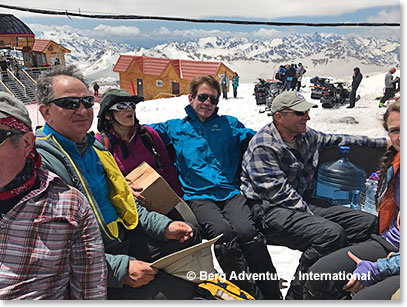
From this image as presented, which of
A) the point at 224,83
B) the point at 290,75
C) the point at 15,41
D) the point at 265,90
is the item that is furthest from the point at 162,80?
the point at 290,75

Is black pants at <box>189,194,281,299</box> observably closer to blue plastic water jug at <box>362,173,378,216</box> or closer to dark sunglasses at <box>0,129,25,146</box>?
blue plastic water jug at <box>362,173,378,216</box>

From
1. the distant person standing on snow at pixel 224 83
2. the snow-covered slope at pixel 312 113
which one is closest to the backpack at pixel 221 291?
the snow-covered slope at pixel 312 113

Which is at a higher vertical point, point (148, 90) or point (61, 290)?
point (148, 90)

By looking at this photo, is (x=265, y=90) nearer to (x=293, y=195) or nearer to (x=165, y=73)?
(x=165, y=73)

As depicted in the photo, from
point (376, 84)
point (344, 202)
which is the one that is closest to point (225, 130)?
point (344, 202)

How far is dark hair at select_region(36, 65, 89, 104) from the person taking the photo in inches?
65.9

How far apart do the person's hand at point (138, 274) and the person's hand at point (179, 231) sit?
0.98 ft

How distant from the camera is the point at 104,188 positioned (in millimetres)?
1840

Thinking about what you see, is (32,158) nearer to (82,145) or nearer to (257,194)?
(82,145)

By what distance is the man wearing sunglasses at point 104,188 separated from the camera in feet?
5.38

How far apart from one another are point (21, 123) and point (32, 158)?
0.56 feet

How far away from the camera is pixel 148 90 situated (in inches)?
818

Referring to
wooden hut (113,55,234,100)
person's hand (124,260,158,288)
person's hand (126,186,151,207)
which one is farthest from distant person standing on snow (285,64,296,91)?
person's hand (124,260,158,288)

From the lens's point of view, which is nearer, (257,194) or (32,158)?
(32,158)
